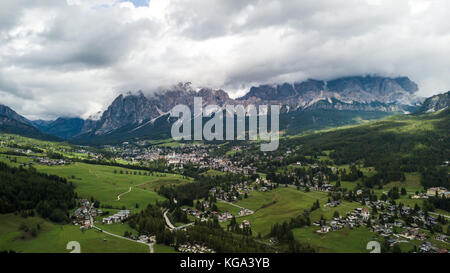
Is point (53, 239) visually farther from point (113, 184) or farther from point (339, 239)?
point (339, 239)

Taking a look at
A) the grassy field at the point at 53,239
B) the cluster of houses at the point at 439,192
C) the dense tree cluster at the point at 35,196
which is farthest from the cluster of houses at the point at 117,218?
the cluster of houses at the point at 439,192

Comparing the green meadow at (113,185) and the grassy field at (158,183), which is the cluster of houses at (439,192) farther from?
the grassy field at (158,183)

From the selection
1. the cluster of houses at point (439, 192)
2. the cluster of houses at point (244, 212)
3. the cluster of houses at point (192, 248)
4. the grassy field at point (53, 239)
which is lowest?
the cluster of houses at point (244, 212)

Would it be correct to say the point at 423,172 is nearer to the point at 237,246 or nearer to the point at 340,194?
the point at 340,194

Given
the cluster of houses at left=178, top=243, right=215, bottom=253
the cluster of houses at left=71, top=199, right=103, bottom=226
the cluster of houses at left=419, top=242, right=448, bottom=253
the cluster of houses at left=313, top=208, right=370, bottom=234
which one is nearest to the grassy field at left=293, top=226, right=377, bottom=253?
the cluster of houses at left=313, top=208, right=370, bottom=234

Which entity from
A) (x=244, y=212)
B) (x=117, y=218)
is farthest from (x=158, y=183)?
(x=244, y=212)
